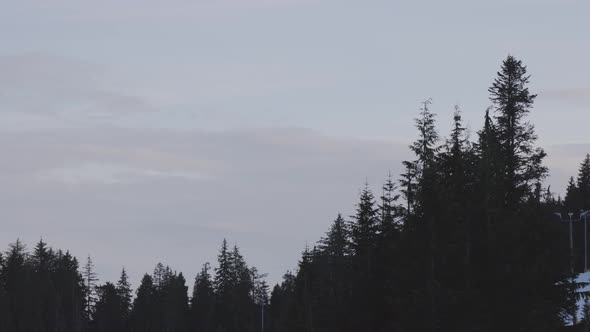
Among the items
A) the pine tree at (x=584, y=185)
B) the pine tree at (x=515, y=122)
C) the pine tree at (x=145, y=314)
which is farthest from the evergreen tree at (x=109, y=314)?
the pine tree at (x=515, y=122)

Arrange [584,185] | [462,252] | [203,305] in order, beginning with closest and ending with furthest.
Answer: [462,252], [584,185], [203,305]

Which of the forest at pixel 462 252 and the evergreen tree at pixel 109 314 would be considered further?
the evergreen tree at pixel 109 314

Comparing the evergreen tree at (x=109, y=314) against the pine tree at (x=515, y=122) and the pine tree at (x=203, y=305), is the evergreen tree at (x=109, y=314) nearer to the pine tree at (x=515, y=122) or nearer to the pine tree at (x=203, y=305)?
the pine tree at (x=203, y=305)

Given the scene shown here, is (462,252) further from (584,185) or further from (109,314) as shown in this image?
(109,314)

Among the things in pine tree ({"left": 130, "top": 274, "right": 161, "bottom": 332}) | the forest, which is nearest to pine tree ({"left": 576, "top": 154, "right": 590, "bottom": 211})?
the forest

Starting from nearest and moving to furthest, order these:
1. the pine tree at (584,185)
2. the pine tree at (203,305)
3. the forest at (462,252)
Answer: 1. the forest at (462,252)
2. the pine tree at (584,185)
3. the pine tree at (203,305)

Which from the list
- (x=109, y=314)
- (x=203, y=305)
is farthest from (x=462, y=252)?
(x=109, y=314)

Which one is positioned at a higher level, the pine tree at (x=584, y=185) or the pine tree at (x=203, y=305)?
the pine tree at (x=584, y=185)

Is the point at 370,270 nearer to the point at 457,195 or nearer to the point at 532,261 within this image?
the point at 457,195

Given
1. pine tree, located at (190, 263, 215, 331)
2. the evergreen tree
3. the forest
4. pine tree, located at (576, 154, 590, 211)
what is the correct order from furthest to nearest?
the evergreen tree, pine tree, located at (190, 263, 215, 331), pine tree, located at (576, 154, 590, 211), the forest

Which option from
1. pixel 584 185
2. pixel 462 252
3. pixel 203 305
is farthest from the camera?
pixel 203 305

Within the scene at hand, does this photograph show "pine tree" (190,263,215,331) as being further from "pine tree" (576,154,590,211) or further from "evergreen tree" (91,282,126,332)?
"pine tree" (576,154,590,211)

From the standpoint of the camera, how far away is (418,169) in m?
66.2

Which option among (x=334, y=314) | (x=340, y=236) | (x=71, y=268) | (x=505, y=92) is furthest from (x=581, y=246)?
(x=71, y=268)
